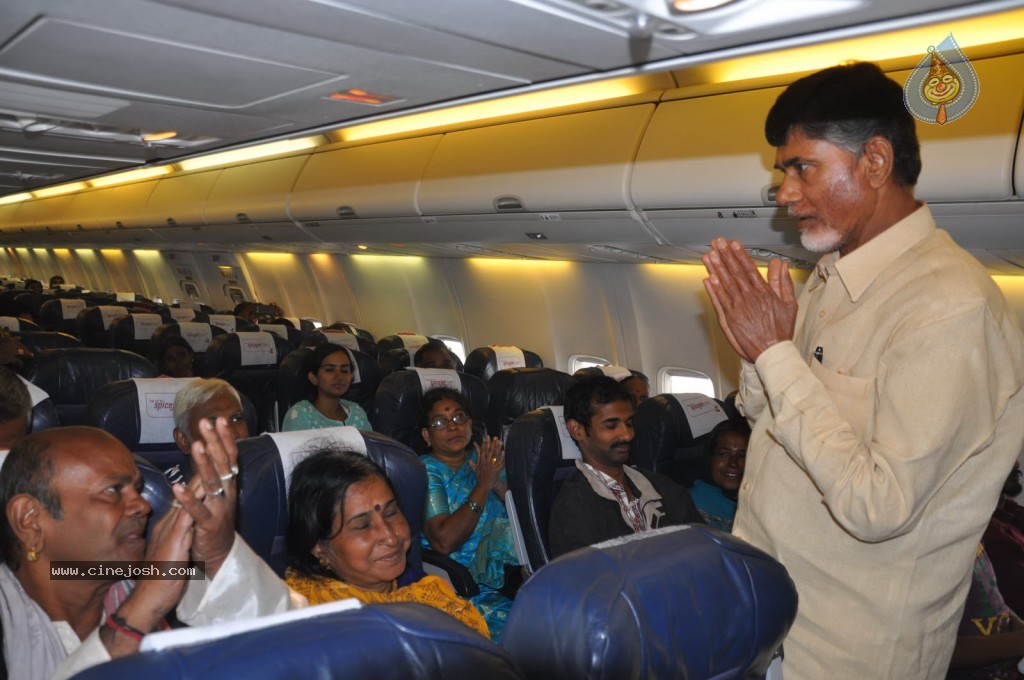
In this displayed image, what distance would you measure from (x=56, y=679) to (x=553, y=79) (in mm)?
2626

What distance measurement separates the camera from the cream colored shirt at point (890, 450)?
1624mm

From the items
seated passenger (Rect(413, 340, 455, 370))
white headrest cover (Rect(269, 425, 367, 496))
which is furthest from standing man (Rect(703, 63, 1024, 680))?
seated passenger (Rect(413, 340, 455, 370))

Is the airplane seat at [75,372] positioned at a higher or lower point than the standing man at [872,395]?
lower

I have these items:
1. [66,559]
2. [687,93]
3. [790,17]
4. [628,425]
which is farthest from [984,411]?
[687,93]

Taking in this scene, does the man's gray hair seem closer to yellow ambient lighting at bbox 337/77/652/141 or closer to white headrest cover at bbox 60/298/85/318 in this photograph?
yellow ambient lighting at bbox 337/77/652/141

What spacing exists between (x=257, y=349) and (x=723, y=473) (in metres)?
4.42

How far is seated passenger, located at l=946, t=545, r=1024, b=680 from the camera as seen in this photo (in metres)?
3.50

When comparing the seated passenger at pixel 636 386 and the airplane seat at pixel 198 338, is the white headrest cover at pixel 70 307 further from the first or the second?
the seated passenger at pixel 636 386

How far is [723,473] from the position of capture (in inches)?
173

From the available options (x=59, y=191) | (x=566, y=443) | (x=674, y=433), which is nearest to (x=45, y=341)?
(x=566, y=443)

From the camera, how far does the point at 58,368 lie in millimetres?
5172

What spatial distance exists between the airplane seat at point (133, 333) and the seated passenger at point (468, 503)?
5053mm

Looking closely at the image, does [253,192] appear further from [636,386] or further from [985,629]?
[985,629]

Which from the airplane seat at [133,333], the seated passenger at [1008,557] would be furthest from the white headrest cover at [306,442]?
the airplane seat at [133,333]
